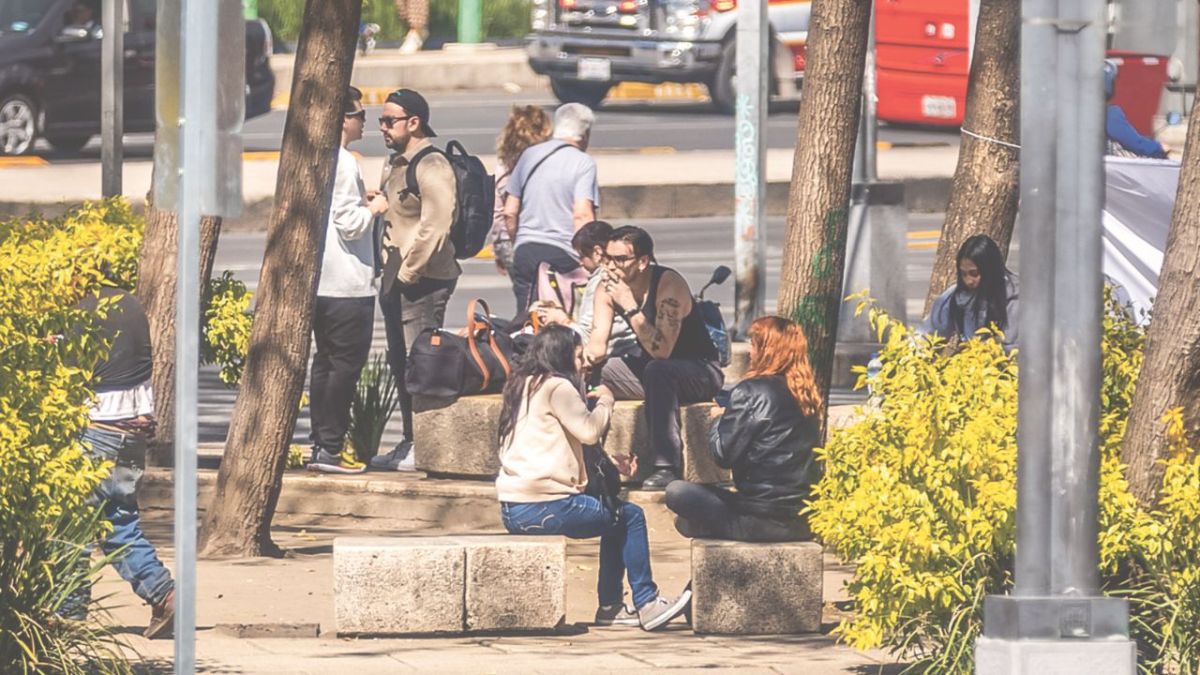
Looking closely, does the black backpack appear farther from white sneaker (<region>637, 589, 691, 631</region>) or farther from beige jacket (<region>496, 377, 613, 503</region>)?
white sneaker (<region>637, 589, 691, 631</region>)

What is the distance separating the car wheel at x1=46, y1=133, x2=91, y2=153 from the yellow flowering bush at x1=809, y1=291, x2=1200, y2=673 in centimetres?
1899

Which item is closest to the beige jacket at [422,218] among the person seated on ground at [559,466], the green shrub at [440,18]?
the person seated on ground at [559,466]

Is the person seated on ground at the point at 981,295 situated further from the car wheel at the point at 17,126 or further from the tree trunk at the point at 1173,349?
the car wheel at the point at 17,126

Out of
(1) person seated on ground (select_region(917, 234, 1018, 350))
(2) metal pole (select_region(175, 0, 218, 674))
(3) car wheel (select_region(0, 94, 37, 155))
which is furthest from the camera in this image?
(3) car wheel (select_region(0, 94, 37, 155))

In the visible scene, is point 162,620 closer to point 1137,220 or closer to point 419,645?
point 419,645

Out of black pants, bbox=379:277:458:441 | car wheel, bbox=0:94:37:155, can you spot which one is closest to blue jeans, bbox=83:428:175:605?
black pants, bbox=379:277:458:441

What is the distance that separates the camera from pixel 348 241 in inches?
464

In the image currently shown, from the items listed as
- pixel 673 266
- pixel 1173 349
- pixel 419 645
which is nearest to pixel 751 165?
pixel 673 266

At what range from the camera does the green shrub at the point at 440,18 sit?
3531cm

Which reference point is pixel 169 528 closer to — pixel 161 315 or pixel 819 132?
pixel 161 315

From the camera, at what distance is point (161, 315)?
11.8 m

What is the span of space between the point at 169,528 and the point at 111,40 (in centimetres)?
306

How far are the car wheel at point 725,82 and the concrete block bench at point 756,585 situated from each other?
18889 millimetres

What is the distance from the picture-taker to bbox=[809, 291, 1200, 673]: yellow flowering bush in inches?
314
